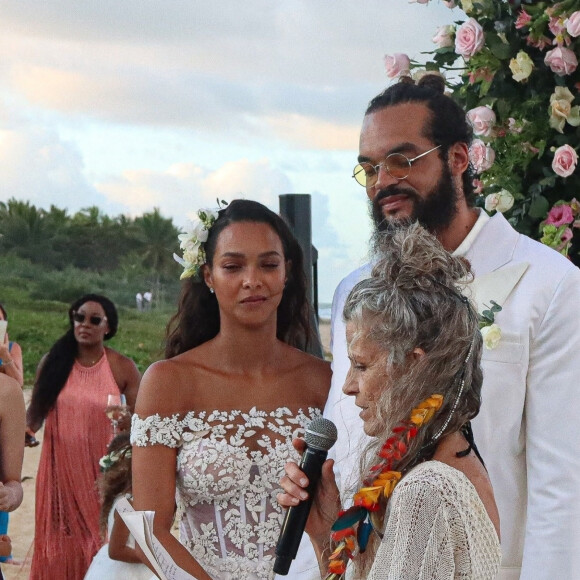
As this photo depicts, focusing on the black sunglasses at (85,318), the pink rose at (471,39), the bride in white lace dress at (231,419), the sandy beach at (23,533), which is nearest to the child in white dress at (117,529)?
the bride in white lace dress at (231,419)

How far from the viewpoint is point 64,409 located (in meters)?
7.68

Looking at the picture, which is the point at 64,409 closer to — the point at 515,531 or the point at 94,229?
the point at 515,531

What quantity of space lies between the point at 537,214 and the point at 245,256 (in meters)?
1.06

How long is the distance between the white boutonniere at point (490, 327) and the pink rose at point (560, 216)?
871mm

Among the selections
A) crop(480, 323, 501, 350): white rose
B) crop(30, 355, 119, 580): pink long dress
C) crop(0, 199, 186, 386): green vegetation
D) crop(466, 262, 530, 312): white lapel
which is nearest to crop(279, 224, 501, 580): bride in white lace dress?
crop(480, 323, 501, 350): white rose

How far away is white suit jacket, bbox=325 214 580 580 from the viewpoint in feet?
9.07

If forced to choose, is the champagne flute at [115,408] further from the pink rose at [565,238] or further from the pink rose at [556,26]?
the pink rose at [556,26]

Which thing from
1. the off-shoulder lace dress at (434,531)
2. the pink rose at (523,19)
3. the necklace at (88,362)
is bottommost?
the off-shoulder lace dress at (434,531)

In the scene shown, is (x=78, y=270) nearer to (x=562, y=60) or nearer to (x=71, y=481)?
(x=71, y=481)


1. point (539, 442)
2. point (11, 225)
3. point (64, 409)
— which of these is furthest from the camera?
point (11, 225)

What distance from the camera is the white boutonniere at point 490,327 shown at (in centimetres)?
279

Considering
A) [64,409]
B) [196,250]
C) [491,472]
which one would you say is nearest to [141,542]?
[491,472]

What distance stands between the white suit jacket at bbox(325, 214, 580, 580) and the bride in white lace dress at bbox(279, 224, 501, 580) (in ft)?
2.12

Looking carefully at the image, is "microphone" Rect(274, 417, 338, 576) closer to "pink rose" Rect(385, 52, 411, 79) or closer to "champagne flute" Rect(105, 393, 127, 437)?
"pink rose" Rect(385, 52, 411, 79)
